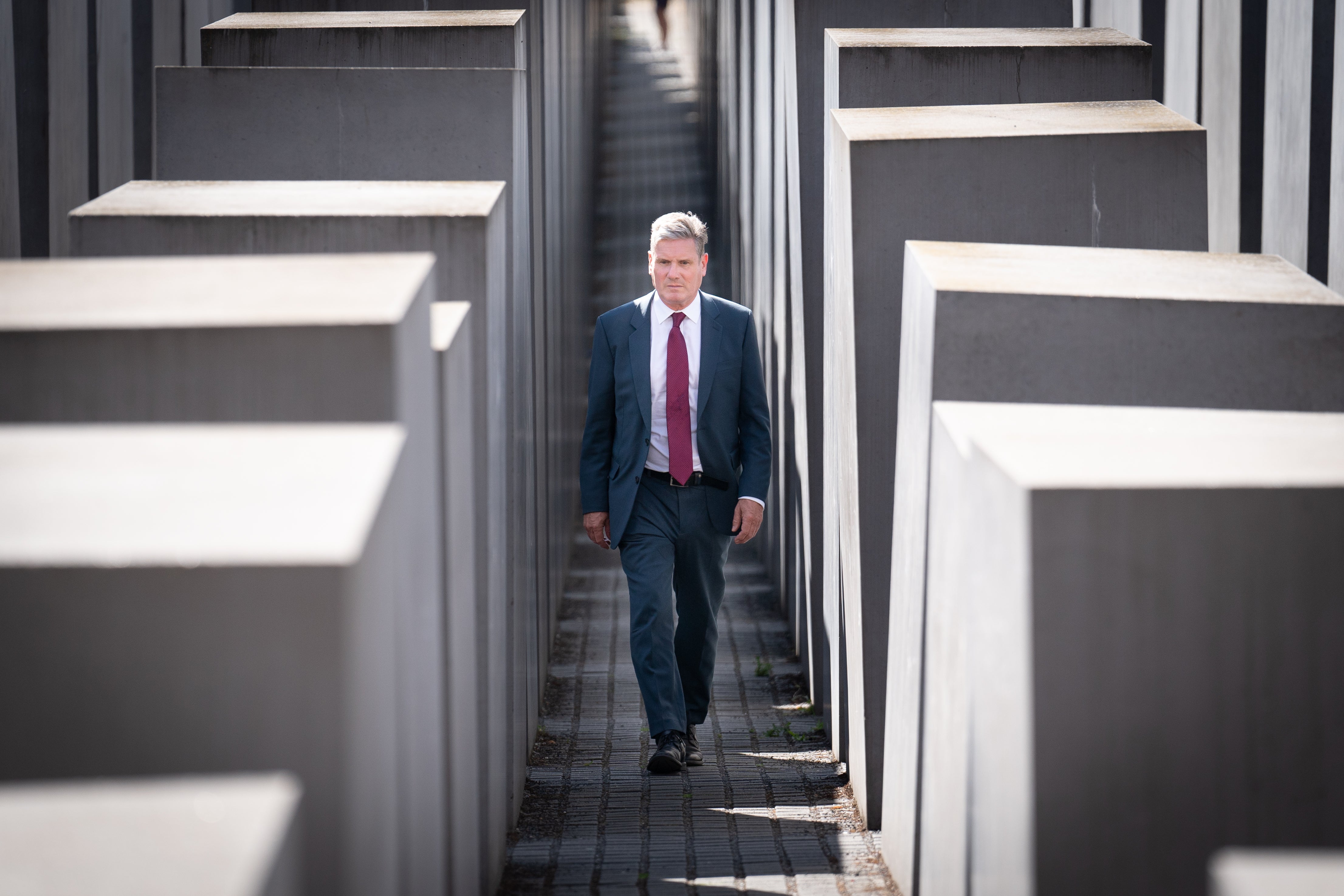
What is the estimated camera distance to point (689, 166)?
18859mm

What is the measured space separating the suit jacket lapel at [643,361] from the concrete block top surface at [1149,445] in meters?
1.82

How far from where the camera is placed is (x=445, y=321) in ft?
9.78

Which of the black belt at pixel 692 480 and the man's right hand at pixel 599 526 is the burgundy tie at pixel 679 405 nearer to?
the black belt at pixel 692 480

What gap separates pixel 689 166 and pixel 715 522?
1484 cm

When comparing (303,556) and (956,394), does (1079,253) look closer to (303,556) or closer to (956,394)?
(956,394)

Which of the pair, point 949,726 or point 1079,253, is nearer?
point 949,726

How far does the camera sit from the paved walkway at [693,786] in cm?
370

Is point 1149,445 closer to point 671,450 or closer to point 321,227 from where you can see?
point 321,227

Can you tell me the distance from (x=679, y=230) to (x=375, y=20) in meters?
2.06

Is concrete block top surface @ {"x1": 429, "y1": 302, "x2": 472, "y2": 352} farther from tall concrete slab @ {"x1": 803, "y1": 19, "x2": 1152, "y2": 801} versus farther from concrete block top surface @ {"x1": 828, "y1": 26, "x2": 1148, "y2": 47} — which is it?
concrete block top surface @ {"x1": 828, "y1": 26, "x2": 1148, "y2": 47}

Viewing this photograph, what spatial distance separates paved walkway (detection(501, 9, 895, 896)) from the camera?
370cm

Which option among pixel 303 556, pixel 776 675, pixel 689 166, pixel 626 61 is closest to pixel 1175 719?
pixel 303 556

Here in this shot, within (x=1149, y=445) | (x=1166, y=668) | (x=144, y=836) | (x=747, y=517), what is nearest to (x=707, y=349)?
(x=747, y=517)

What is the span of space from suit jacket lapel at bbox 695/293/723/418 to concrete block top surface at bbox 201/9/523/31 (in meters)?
1.47
